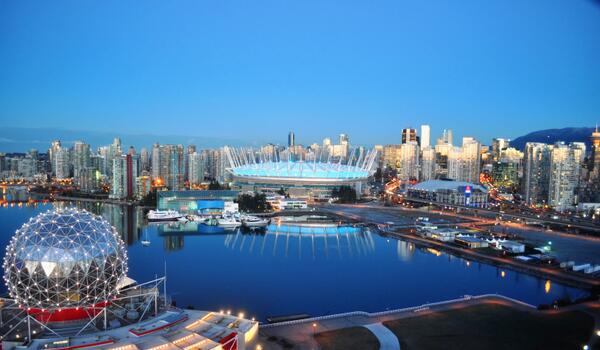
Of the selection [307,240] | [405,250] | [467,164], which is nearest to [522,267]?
[405,250]

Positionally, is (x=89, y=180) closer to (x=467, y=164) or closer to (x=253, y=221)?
(x=253, y=221)

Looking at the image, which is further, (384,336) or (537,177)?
(537,177)

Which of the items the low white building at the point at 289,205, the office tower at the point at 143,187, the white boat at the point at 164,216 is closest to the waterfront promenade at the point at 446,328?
the white boat at the point at 164,216

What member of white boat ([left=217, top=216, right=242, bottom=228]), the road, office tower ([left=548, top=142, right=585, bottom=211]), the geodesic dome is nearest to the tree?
the road

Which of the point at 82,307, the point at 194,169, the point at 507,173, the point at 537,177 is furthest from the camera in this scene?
the point at 507,173

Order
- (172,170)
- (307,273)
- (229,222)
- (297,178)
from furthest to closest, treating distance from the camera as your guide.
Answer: (172,170) < (297,178) < (229,222) < (307,273)

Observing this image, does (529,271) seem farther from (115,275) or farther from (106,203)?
(106,203)
